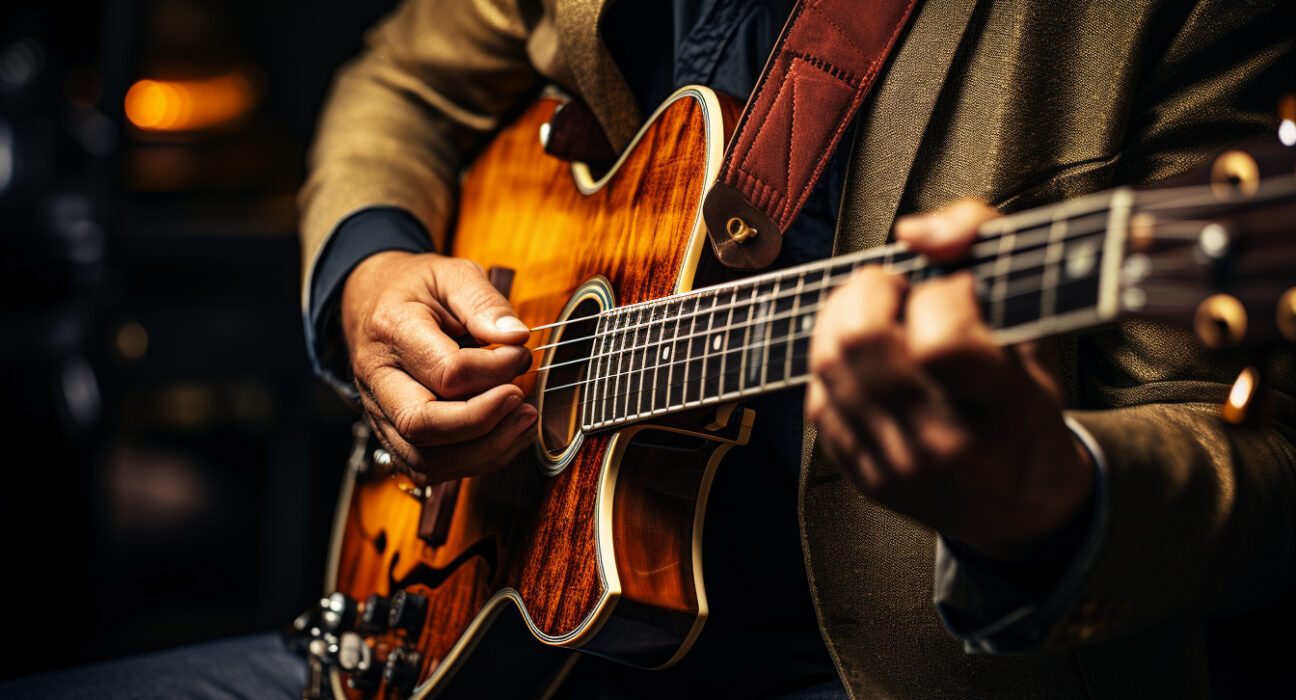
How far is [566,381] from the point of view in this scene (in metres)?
→ 0.83

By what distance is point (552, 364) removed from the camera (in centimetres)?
86

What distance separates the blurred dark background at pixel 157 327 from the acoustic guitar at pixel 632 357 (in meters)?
1.39

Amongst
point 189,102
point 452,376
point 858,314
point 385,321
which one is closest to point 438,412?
point 452,376

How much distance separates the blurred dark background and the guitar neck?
6.20 ft

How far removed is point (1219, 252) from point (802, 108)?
0.41m

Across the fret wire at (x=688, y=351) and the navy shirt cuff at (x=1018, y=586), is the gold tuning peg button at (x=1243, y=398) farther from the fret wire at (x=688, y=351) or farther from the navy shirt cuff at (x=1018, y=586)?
the fret wire at (x=688, y=351)

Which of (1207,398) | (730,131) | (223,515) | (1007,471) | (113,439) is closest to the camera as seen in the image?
(1007,471)

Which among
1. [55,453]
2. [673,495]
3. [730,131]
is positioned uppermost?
[730,131]

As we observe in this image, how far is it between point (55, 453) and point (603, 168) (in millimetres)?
2432

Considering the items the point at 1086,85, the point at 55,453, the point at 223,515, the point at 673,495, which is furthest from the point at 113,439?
the point at 1086,85

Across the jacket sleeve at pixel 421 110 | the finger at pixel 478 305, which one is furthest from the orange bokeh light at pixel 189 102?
the finger at pixel 478 305

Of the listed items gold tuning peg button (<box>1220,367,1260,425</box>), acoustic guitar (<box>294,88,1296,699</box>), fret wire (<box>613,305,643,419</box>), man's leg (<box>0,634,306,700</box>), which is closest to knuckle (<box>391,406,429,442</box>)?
acoustic guitar (<box>294,88,1296,699</box>)

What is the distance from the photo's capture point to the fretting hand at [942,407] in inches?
18.3

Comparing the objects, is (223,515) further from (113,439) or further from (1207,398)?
(1207,398)
